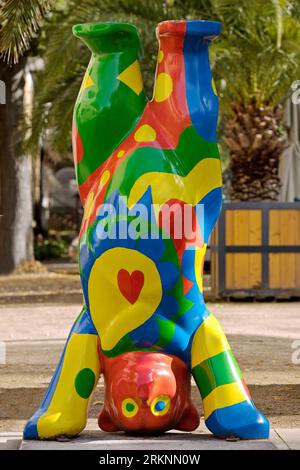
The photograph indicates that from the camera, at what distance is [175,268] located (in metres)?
4.36

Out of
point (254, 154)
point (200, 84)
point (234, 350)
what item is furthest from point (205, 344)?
point (254, 154)

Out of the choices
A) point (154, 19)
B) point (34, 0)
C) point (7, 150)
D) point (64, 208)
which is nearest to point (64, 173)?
point (64, 208)

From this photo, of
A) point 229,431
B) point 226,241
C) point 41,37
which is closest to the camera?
point 229,431

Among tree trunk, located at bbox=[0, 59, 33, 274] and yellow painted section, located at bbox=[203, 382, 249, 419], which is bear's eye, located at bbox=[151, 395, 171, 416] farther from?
tree trunk, located at bbox=[0, 59, 33, 274]

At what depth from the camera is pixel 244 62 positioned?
14.5 m

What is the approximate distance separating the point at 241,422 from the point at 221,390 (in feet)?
0.53

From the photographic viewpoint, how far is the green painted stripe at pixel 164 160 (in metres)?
4.36

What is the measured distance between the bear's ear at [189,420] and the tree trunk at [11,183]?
1564 cm

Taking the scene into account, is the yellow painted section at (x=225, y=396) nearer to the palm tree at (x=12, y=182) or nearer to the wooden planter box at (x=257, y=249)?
the wooden planter box at (x=257, y=249)

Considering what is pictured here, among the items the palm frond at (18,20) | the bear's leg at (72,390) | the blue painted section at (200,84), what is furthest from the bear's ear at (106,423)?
the palm frond at (18,20)

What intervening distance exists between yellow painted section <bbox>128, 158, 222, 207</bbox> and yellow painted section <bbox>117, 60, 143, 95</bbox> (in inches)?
17.1

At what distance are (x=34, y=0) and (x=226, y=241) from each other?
17.1ft

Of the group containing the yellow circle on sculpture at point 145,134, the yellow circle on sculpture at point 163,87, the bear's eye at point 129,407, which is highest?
the yellow circle on sculpture at point 163,87

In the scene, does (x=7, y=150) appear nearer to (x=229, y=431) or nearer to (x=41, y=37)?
(x=41, y=37)
